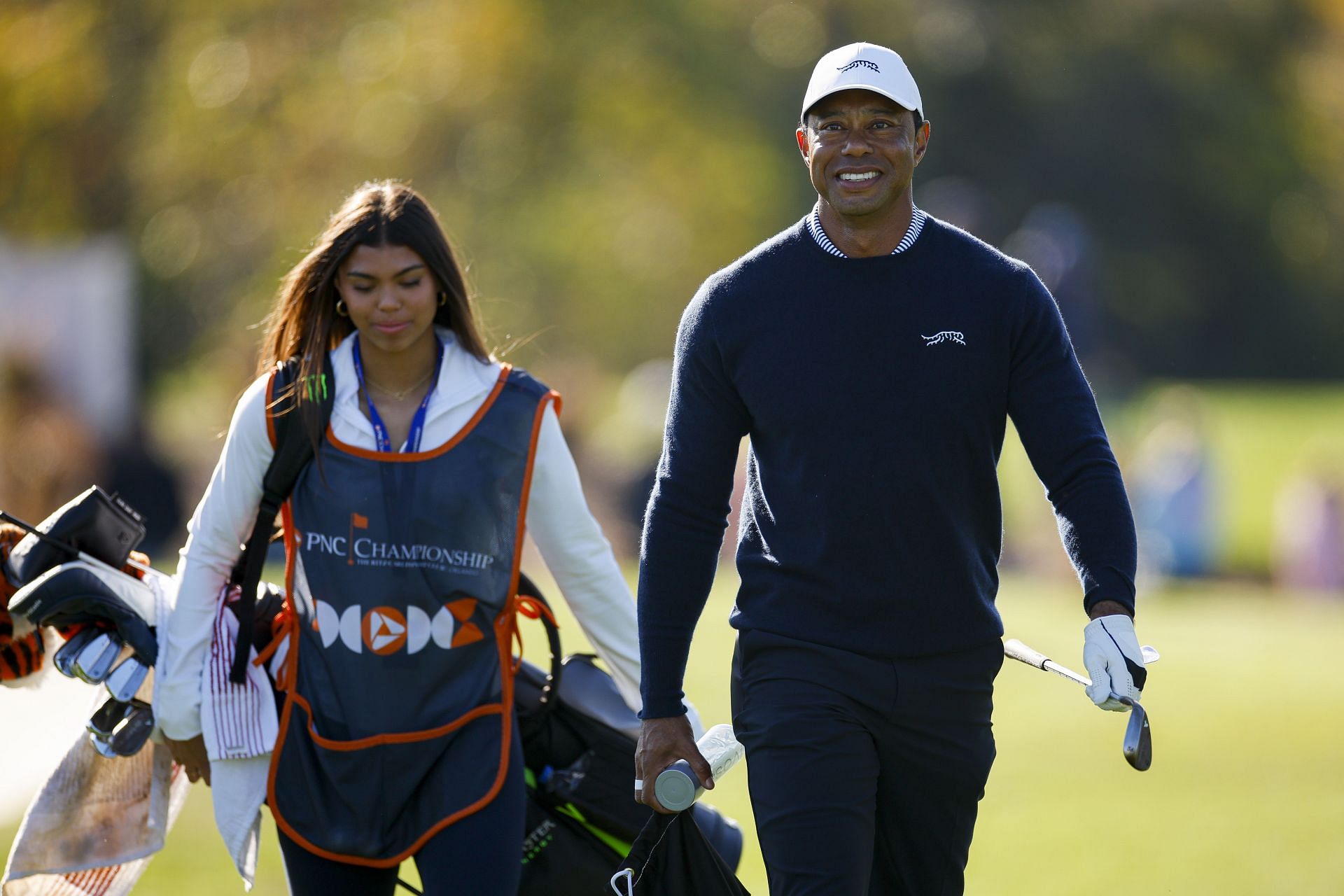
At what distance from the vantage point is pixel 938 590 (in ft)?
12.8

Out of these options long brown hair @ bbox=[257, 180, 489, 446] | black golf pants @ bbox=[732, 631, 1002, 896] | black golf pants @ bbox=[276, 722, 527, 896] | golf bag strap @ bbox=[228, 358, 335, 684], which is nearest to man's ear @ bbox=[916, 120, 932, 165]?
black golf pants @ bbox=[732, 631, 1002, 896]

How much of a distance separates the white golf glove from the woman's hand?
2.14 meters

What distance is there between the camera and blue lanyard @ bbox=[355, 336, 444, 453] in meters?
4.41

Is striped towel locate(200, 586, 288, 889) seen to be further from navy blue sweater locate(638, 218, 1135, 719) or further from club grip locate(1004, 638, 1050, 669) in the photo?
club grip locate(1004, 638, 1050, 669)

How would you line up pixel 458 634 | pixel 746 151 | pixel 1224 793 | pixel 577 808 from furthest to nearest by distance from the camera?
pixel 746 151 < pixel 1224 793 < pixel 577 808 < pixel 458 634

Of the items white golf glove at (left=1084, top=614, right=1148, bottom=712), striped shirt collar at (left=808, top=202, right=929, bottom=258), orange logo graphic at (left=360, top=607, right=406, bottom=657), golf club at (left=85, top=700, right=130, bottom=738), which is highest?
striped shirt collar at (left=808, top=202, right=929, bottom=258)

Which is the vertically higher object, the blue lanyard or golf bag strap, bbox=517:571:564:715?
the blue lanyard

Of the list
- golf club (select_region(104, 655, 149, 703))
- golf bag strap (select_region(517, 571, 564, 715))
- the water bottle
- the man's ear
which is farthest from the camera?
golf bag strap (select_region(517, 571, 564, 715))

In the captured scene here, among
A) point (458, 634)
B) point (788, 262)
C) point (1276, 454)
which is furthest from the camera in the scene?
point (1276, 454)

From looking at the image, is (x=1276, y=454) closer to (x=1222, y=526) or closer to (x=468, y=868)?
(x=1222, y=526)

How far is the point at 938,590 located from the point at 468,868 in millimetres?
1248

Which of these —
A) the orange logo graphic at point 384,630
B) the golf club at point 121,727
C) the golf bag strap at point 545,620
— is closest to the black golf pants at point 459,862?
the golf bag strap at point 545,620

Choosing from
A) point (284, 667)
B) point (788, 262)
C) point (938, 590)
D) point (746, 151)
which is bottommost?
point (284, 667)

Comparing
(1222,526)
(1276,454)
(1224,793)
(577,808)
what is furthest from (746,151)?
(577,808)
